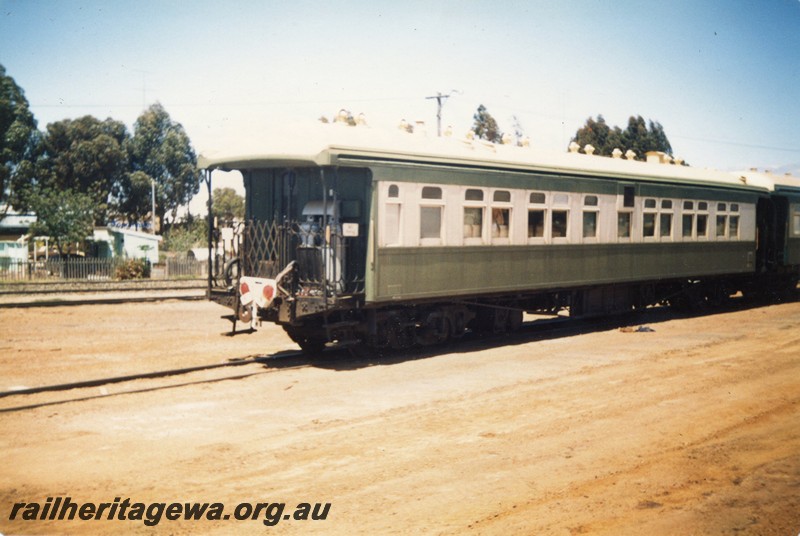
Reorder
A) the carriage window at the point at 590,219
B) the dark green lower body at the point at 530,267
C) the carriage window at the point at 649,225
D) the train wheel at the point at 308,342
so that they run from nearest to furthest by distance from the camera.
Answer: the dark green lower body at the point at 530,267 < the train wheel at the point at 308,342 < the carriage window at the point at 590,219 < the carriage window at the point at 649,225

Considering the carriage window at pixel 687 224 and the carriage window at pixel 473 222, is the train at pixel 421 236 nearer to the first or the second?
the carriage window at pixel 473 222

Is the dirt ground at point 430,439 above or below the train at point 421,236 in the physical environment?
below

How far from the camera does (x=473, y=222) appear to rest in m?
13.7

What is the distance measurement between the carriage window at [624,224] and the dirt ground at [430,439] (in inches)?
150

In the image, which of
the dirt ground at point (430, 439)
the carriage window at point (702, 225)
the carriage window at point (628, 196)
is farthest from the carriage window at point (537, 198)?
the carriage window at point (702, 225)

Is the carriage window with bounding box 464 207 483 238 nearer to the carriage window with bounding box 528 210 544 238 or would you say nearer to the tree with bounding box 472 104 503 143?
the carriage window with bounding box 528 210 544 238

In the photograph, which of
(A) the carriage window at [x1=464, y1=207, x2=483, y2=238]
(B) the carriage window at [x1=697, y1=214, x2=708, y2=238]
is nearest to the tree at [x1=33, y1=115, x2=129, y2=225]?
(B) the carriage window at [x1=697, y1=214, x2=708, y2=238]

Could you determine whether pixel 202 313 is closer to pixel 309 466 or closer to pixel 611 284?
pixel 611 284

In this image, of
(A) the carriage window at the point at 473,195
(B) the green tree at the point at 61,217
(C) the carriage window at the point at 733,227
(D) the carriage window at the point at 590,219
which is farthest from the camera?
(B) the green tree at the point at 61,217

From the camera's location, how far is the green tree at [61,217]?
4403 cm

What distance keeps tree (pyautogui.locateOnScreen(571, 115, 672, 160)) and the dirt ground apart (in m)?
48.3

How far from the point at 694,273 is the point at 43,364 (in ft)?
51.7

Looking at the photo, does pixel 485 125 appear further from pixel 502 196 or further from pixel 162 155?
pixel 502 196

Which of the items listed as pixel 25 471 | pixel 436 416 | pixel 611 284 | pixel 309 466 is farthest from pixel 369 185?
pixel 611 284
